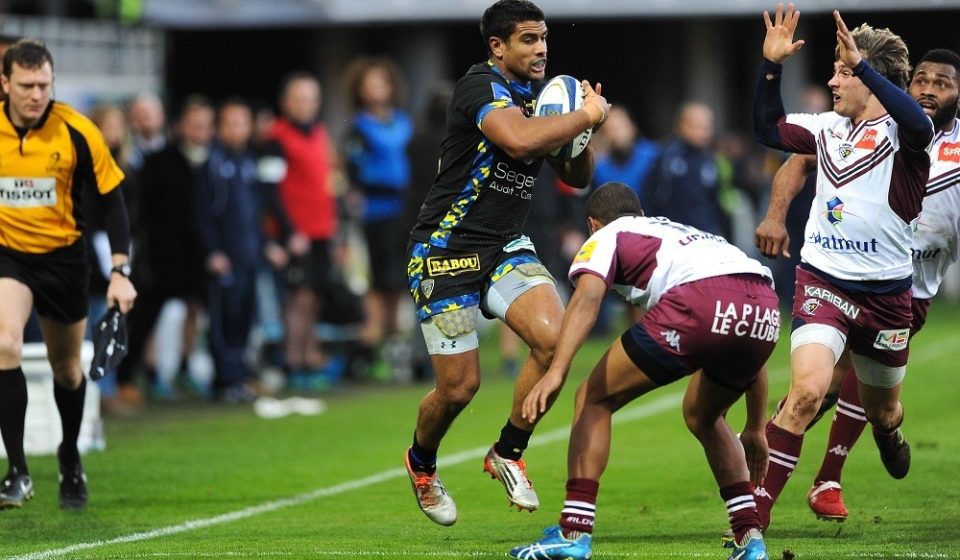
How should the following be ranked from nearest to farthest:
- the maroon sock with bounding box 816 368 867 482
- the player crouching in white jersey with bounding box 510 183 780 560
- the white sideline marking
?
the player crouching in white jersey with bounding box 510 183 780 560
the white sideline marking
the maroon sock with bounding box 816 368 867 482

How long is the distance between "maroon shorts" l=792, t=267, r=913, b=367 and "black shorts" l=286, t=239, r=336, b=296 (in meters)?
9.38

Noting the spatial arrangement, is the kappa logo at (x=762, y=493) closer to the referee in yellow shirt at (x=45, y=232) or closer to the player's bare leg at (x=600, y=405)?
the player's bare leg at (x=600, y=405)

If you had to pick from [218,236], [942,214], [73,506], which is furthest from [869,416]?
[218,236]

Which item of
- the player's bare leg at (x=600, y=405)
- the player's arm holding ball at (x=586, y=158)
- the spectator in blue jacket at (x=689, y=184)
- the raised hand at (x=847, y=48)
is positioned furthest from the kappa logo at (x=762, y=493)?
the spectator in blue jacket at (x=689, y=184)

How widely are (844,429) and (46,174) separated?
15.1 ft

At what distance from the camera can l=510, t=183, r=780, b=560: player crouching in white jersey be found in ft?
23.4

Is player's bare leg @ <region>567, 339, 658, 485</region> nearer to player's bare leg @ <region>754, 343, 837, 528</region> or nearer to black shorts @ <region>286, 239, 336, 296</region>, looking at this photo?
player's bare leg @ <region>754, 343, 837, 528</region>

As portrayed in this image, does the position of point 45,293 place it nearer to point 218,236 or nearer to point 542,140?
point 542,140

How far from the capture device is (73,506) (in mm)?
9727

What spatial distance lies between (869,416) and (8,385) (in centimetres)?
465

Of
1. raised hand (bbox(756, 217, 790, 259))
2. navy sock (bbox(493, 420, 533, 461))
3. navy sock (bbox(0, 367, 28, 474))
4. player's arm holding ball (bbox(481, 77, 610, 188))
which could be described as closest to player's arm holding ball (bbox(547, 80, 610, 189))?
player's arm holding ball (bbox(481, 77, 610, 188))

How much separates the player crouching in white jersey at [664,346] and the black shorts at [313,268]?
10.0 m

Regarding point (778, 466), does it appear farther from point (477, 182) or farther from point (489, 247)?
point (477, 182)

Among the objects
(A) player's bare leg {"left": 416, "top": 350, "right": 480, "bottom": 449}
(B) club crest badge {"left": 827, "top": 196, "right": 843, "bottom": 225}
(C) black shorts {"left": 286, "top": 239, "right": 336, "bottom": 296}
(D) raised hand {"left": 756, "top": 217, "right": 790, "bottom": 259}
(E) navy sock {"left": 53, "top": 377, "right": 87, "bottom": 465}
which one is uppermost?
(B) club crest badge {"left": 827, "top": 196, "right": 843, "bottom": 225}
